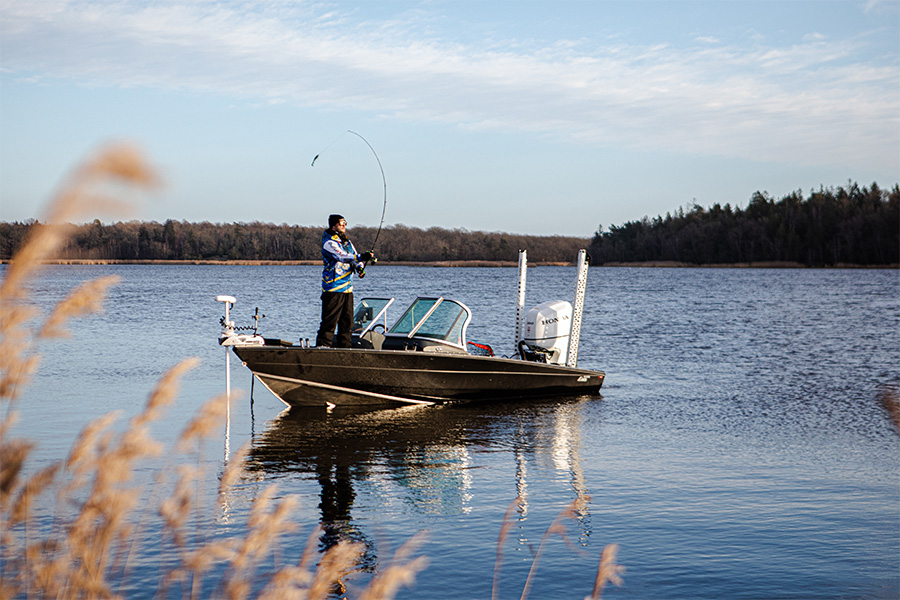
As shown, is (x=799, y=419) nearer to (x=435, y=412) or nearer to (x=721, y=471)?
(x=721, y=471)

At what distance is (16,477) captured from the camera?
2.38 meters

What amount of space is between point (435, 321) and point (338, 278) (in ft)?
7.68

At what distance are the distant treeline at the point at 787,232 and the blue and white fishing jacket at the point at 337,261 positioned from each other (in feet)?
433

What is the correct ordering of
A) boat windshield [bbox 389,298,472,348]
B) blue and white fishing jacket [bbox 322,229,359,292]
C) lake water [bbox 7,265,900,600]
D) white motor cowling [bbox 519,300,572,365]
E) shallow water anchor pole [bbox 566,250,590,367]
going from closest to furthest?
lake water [bbox 7,265,900,600], blue and white fishing jacket [bbox 322,229,359,292], boat windshield [bbox 389,298,472,348], white motor cowling [bbox 519,300,572,365], shallow water anchor pole [bbox 566,250,590,367]

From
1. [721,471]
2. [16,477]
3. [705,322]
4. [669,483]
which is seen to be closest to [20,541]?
[16,477]

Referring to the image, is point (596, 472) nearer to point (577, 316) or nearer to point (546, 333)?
point (546, 333)

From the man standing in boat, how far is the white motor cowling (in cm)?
372

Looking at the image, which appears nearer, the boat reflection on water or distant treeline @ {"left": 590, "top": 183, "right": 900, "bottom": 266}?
the boat reflection on water

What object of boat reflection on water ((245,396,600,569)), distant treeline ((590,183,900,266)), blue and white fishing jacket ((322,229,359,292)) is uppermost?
distant treeline ((590,183,900,266))

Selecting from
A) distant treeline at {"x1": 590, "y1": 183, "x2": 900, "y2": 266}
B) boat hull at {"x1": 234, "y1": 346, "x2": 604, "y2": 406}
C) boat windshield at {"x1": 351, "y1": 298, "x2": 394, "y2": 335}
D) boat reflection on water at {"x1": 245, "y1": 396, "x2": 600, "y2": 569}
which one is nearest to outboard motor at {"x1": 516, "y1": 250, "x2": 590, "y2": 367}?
boat hull at {"x1": 234, "y1": 346, "x2": 604, "y2": 406}

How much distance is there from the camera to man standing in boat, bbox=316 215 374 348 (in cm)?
1280

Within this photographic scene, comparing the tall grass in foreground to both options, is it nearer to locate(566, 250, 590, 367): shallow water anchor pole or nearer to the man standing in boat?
the man standing in boat

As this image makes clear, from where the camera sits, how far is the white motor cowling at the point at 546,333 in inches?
620

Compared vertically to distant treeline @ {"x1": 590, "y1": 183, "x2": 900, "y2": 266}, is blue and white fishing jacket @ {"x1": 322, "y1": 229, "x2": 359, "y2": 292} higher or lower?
lower
